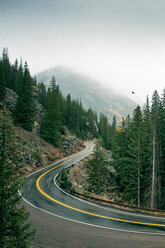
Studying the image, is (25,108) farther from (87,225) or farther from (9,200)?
(9,200)

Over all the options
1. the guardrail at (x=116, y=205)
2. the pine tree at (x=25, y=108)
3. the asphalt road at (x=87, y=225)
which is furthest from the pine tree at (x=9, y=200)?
the pine tree at (x=25, y=108)

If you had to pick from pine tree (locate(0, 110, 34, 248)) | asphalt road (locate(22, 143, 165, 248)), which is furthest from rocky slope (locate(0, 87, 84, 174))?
pine tree (locate(0, 110, 34, 248))

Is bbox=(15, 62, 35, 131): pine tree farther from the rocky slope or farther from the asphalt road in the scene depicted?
the asphalt road

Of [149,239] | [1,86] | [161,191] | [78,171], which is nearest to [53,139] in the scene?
[78,171]

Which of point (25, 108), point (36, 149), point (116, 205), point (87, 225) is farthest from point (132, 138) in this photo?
point (25, 108)

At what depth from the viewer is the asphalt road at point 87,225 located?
8.16 m

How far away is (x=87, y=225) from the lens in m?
9.98

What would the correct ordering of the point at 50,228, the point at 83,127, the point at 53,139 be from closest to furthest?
the point at 50,228
the point at 53,139
the point at 83,127

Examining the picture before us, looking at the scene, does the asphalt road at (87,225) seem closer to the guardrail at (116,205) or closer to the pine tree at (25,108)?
the guardrail at (116,205)

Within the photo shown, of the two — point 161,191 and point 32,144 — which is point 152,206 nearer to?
point 161,191

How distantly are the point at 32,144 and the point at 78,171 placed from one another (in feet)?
40.7

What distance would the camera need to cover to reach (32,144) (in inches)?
1284

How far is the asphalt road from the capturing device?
816 cm

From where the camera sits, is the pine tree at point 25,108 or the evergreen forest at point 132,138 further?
the pine tree at point 25,108
